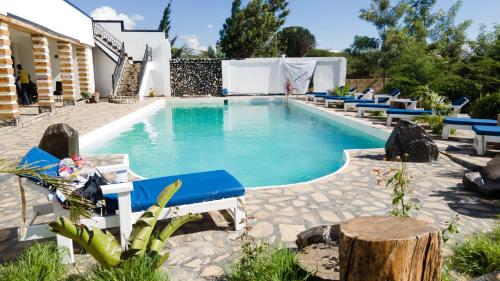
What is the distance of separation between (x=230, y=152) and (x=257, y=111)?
343 inches

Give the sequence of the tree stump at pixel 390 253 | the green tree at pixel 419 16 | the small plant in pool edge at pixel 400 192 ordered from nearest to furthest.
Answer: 1. the tree stump at pixel 390 253
2. the small plant in pool edge at pixel 400 192
3. the green tree at pixel 419 16

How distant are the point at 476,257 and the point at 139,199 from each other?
297 centimetres

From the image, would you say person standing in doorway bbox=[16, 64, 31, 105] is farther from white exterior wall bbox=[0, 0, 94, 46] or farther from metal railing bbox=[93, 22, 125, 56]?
metal railing bbox=[93, 22, 125, 56]

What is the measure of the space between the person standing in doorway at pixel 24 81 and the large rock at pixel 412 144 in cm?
1530

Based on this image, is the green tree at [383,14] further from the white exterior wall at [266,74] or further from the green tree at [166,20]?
the green tree at [166,20]

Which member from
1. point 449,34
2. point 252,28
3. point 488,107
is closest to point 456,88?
point 488,107

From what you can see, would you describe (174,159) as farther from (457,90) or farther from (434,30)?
(434,30)

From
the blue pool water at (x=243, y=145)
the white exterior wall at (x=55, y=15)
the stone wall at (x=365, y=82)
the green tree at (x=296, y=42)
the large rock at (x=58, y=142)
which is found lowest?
the blue pool water at (x=243, y=145)

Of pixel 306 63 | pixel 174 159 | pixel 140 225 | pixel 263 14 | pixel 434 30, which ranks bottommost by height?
pixel 174 159

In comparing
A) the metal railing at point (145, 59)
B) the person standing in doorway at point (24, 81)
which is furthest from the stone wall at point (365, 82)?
the person standing in doorway at point (24, 81)

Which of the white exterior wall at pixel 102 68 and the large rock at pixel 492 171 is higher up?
the white exterior wall at pixel 102 68

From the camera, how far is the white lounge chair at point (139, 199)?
3.24 metres

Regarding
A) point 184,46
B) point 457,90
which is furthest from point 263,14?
point 457,90

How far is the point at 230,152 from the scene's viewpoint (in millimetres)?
9633
